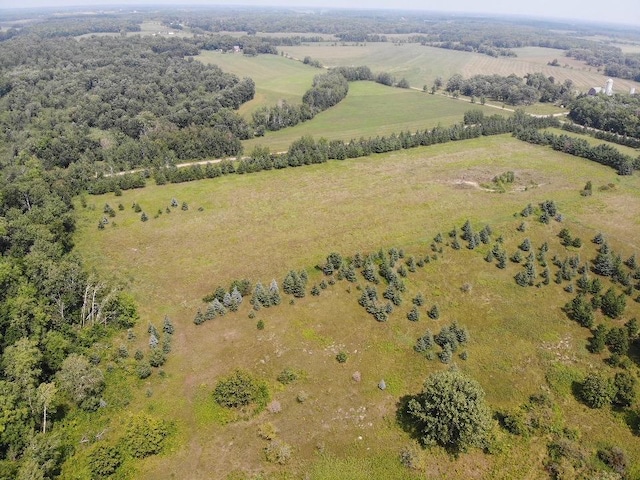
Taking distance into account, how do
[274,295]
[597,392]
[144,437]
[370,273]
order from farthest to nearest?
[370,273] < [274,295] < [597,392] < [144,437]

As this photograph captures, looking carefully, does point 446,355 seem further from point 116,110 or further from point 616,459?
point 116,110

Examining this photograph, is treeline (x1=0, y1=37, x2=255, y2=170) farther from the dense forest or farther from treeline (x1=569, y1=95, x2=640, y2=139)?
treeline (x1=569, y1=95, x2=640, y2=139)

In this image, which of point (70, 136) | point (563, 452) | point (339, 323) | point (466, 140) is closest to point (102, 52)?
point (70, 136)

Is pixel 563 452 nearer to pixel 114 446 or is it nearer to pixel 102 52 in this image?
pixel 114 446

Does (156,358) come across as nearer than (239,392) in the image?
No

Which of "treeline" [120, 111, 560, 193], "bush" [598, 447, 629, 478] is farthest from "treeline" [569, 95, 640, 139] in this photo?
"bush" [598, 447, 629, 478]

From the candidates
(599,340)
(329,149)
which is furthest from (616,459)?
(329,149)

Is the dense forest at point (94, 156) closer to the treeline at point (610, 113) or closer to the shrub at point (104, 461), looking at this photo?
the shrub at point (104, 461)
